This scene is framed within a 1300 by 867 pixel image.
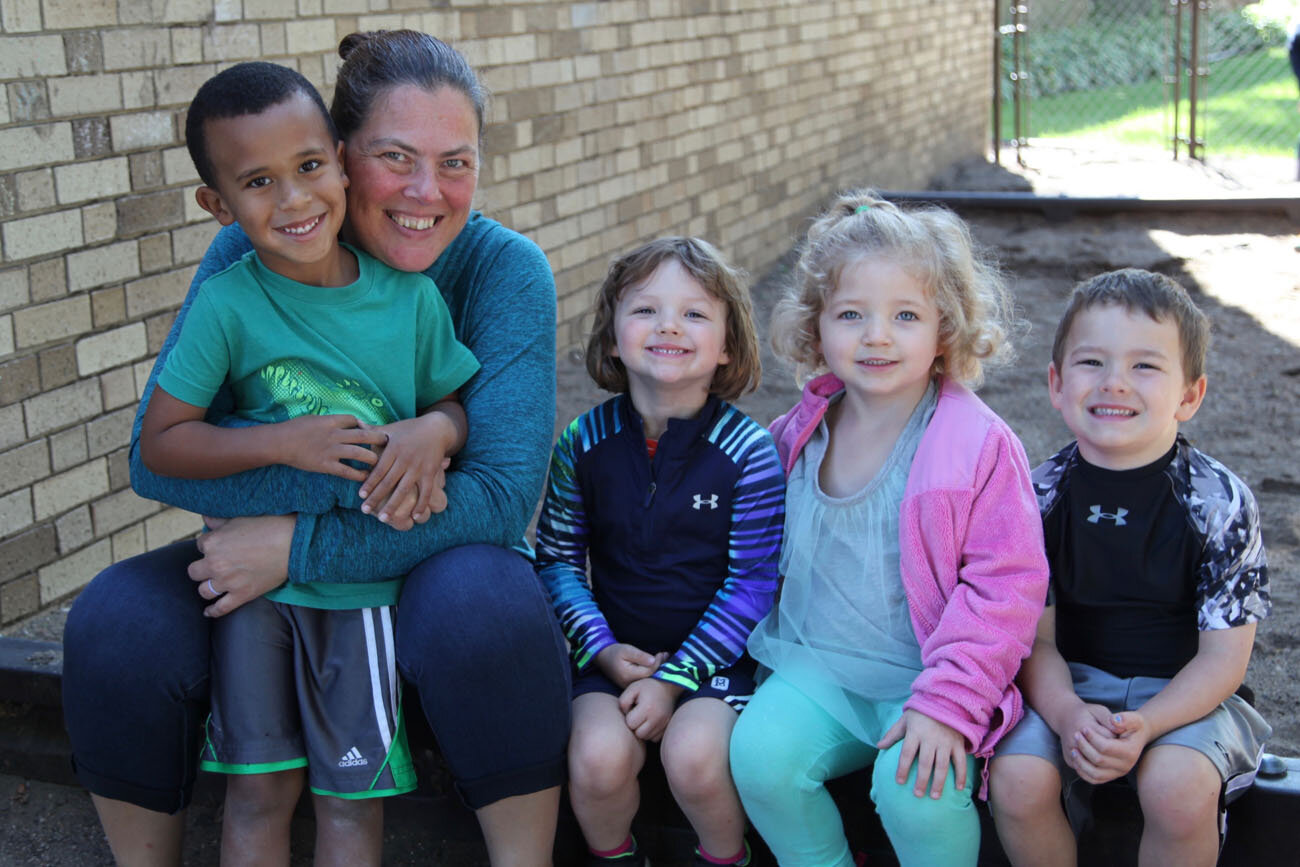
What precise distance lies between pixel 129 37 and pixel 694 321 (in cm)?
205

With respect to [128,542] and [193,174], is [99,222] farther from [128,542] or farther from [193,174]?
[128,542]

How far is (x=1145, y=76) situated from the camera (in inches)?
834

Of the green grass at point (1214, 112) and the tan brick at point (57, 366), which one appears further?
the green grass at point (1214, 112)

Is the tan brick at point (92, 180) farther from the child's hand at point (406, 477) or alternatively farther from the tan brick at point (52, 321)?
the child's hand at point (406, 477)

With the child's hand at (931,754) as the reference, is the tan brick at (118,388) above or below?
above

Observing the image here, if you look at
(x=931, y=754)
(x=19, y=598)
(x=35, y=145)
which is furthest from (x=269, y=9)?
(x=931, y=754)

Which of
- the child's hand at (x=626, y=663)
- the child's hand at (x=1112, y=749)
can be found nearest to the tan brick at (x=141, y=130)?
the child's hand at (x=626, y=663)

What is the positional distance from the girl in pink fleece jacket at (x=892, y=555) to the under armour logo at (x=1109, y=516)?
12 cm

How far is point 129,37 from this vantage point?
3.50 meters

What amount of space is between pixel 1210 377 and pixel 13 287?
475 cm

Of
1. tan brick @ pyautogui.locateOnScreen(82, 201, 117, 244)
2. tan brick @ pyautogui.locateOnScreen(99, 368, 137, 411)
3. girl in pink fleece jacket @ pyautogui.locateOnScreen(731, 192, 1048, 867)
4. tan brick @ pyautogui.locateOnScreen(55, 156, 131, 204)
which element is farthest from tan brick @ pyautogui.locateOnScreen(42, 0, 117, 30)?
girl in pink fleece jacket @ pyautogui.locateOnScreen(731, 192, 1048, 867)

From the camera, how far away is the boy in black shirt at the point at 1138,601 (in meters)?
1.98

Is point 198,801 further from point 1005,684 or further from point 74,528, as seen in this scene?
point 1005,684

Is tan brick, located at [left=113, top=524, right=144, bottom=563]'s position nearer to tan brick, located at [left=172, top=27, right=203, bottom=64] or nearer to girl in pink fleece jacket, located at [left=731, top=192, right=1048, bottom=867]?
tan brick, located at [left=172, top=27, right=203, bottom=64]
